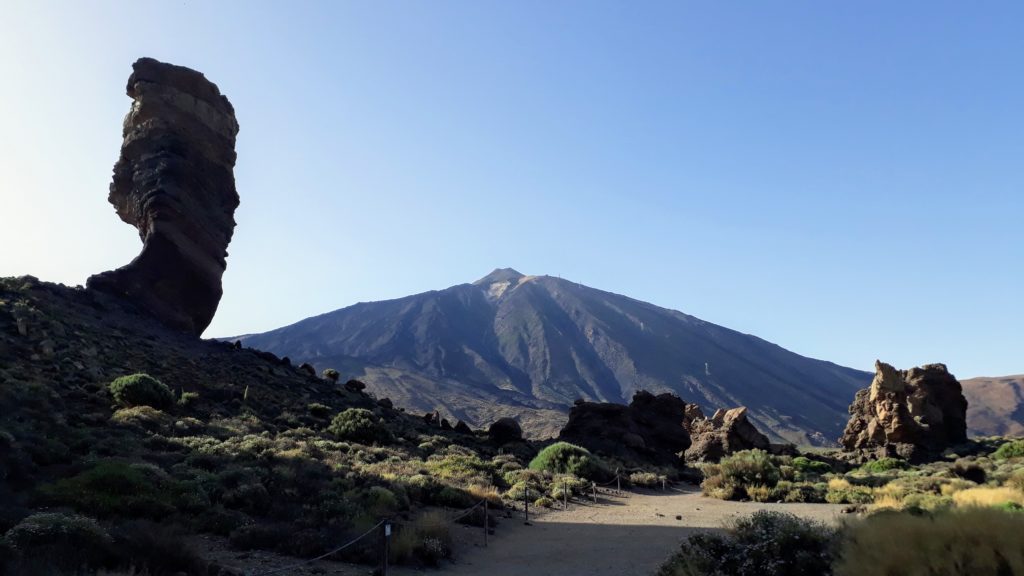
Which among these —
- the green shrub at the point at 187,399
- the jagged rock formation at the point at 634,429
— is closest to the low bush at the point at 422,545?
the green shrub at the point at 187,399

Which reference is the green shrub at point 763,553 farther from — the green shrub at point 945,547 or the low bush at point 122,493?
the low bush at point 122,493

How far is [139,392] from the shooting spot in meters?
22.5

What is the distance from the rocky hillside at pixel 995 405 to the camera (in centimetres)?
13012

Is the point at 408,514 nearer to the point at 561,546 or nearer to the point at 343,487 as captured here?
the point at 343,487

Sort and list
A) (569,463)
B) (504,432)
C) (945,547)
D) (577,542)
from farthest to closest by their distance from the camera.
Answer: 1. (504,432)
2. (569,463)
3. (577,542)
4. (945,547)

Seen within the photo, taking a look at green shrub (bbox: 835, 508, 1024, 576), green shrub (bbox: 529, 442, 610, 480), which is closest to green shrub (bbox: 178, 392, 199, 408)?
green shrub (bbox: 529, 442, 610, 480)

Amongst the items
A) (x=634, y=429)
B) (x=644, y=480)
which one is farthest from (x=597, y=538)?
(x=634, y=429)

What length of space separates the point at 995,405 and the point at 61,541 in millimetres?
190804

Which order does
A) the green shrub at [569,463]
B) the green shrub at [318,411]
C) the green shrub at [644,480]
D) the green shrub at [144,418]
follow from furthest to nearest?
the green shrub at [318,411], the green shrub at [644,480], the green shrub at [569,463], the green shrub at [144,418]

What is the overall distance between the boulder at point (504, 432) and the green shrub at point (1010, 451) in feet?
89.4

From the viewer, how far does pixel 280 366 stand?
39.5 metres

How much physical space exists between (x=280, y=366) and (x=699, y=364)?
136m

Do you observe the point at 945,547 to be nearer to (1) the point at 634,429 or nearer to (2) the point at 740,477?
(2) the point at 740,477

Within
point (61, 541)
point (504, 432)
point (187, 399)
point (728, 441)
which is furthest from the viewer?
point (728, 441)
